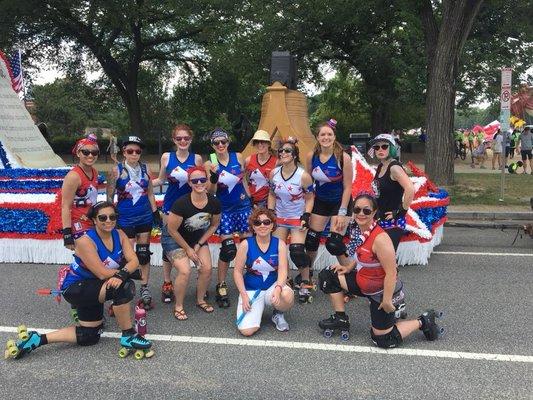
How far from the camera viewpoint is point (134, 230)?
15.7ft

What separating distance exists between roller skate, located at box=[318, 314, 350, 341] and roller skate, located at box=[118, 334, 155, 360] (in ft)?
4.55

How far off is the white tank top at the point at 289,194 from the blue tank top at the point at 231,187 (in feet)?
1.21

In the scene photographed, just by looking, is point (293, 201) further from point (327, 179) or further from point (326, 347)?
point (326, 347)

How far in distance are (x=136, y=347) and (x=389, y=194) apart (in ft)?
8.12

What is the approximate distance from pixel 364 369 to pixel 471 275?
2907 millimetres

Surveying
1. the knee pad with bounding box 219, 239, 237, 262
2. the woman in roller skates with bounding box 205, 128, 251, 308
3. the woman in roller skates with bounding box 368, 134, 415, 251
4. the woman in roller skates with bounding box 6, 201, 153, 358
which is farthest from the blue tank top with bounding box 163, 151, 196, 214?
the woman in roller skates with bounding box 368, 134, 415, 251

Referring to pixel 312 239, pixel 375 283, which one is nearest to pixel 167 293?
pixel 312 239

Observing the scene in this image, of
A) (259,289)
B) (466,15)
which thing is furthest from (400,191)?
(466,15)

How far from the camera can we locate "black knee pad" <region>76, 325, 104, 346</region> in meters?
3.87

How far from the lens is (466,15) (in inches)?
→ 452

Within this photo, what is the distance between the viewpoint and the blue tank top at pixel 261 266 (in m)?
4.28

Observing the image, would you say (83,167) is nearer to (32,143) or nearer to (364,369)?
(364,369)

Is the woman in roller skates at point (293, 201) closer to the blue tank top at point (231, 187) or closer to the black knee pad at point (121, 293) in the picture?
the blue tank top at point (231, 187)

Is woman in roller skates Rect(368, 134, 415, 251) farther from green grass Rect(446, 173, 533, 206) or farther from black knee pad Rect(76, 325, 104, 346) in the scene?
green grass Rect(446, 173, 533, 206)
